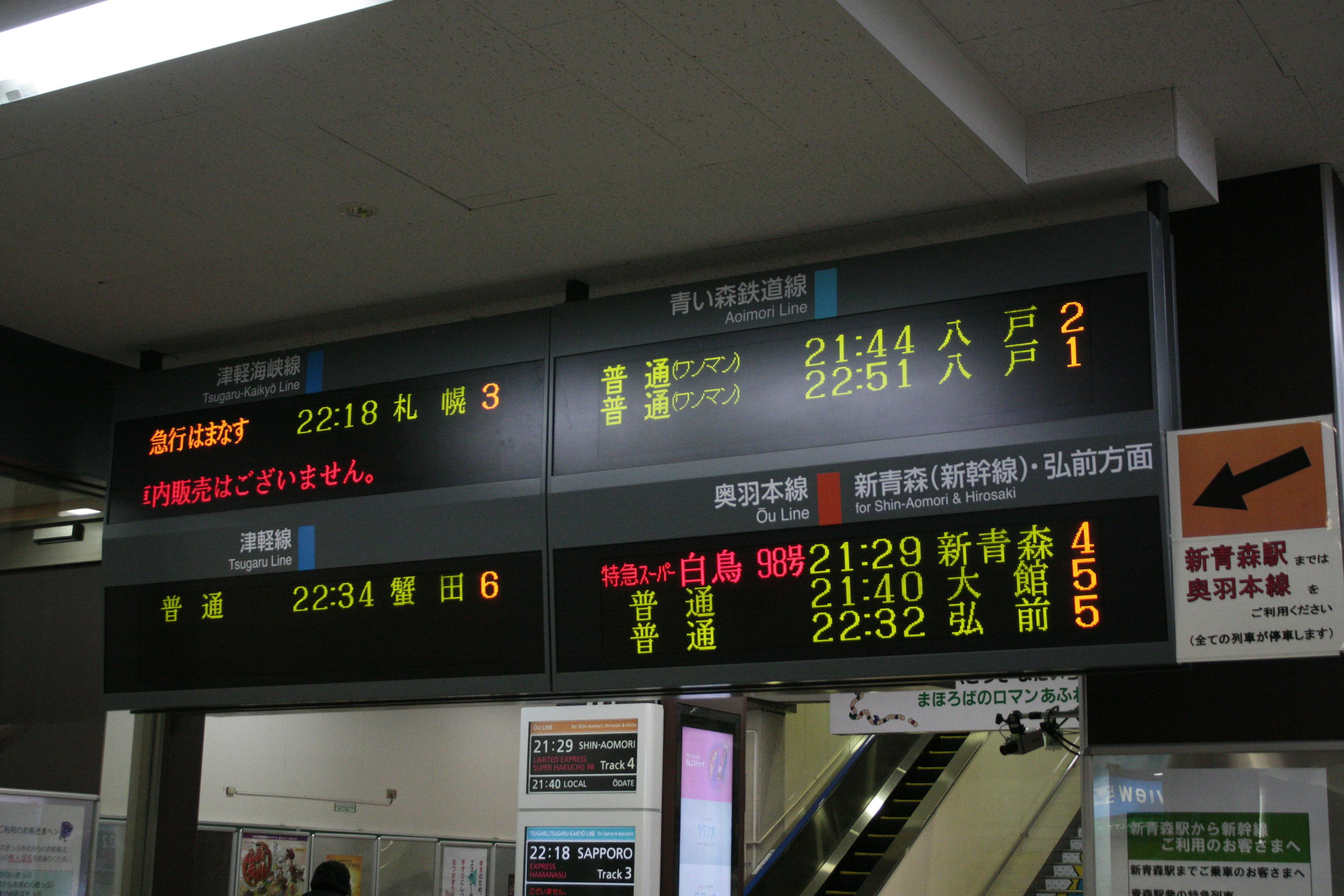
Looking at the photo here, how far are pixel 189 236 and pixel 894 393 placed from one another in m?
2.35

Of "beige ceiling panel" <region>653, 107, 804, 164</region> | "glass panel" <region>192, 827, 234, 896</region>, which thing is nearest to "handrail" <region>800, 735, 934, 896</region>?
"glass panel" <region>192, 827, 234, 896</region>

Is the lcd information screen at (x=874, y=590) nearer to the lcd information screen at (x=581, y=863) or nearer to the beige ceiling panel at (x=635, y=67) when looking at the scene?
the beige ceiling panel at (x=635, y=67)

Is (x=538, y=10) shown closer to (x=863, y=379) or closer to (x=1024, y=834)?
(x=863, y=379)

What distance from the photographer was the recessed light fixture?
427 cm

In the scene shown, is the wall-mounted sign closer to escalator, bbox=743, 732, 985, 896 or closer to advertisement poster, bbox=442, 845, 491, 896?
advertisement poster, bbox=442, 845, 491, 896

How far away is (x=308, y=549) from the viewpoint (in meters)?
4.82

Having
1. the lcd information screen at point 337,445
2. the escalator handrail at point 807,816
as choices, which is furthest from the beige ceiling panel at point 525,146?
the escalator handrail at point 807,816

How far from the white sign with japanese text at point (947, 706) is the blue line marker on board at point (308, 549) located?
549 cm

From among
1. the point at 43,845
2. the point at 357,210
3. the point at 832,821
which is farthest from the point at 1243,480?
the point at 832,821

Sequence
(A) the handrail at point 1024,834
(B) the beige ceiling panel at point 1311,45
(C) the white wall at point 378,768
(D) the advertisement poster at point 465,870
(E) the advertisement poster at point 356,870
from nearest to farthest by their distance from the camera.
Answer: (B) the beige ceiling panel at point 1311,45 → (A) the handrail at point 1024,834 → (D) the advertisement poster at point 465,870 → (E) the advertisement poster at point 356,870 → (C) the white wall at point 378,768

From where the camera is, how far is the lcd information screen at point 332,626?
4473 millimetres

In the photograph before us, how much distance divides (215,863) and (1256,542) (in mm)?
10059

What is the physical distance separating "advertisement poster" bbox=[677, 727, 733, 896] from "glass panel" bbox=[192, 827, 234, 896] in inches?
165

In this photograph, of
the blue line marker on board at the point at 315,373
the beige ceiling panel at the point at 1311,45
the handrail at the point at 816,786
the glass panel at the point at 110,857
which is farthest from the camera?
the handrail at the point at 816,786
